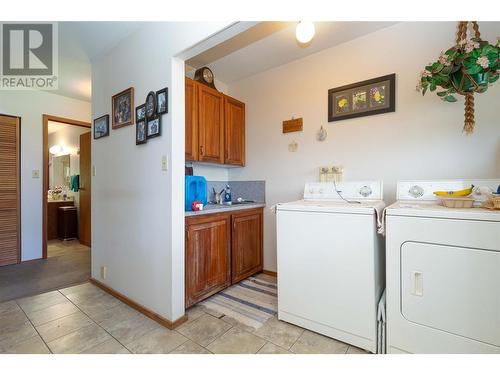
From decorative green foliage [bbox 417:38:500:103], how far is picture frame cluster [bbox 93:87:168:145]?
1796mm

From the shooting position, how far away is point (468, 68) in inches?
50.3

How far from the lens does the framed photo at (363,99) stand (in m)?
2.03

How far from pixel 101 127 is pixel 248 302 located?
2.29m

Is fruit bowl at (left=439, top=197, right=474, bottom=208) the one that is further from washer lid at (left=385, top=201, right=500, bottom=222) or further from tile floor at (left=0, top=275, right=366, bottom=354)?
tile floor at (left=0, top=275, right=366, bottom=354)

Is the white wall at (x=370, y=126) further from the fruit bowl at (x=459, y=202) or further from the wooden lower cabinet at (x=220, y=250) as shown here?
the fruit bowl at (x=459, y=202)

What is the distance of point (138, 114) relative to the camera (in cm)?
203

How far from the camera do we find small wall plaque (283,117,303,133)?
8.38ft

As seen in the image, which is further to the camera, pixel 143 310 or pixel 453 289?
pixel 143 310

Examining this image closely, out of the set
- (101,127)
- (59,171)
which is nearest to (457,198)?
(101,127)

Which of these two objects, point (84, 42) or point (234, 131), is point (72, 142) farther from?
point (234, 131)

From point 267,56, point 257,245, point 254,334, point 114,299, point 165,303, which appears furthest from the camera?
point 257,245
